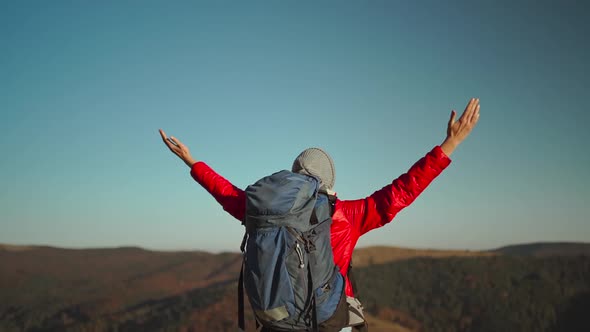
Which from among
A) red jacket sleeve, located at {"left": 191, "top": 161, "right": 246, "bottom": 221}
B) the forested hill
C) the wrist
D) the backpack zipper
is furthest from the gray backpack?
the forested hill

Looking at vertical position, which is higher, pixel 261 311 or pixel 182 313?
pixel 261 311

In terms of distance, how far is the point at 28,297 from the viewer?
23922 mm

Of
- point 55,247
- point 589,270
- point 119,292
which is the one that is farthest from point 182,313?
point 55,247

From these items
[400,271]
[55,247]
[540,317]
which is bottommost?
[540,317]

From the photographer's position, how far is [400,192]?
122 inches

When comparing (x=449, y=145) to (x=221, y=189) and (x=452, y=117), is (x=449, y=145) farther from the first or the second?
(x=221, y=189)

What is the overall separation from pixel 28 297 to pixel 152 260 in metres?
10.6

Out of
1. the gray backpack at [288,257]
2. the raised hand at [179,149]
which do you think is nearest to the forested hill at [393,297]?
the raised hand at [179,149]

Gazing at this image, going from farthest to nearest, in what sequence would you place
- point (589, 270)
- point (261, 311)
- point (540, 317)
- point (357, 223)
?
point (589, 270) → point (540, 317) → point (357, 223) → point (261, 311)

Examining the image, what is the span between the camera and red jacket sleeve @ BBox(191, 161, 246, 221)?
3.47m

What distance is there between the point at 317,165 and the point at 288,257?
2.21 ft

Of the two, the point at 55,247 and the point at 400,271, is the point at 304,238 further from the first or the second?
the point at 55,247

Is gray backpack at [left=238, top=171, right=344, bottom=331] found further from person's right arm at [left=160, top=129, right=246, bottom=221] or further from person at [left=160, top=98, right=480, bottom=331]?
person's right arm at [left=160, top=129, right=246, bottom=221]

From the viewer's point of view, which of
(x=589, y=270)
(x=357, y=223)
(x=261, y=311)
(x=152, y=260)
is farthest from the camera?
(x=152, y=260)
